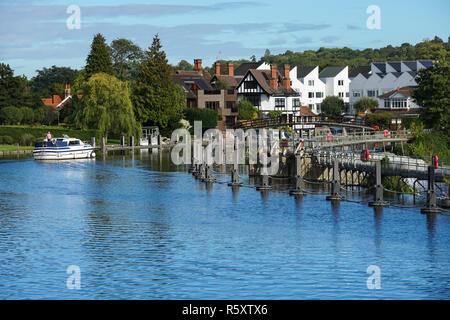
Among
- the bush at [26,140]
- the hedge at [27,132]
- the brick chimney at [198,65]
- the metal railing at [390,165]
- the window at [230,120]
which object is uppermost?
the brick chimney at [198,65]

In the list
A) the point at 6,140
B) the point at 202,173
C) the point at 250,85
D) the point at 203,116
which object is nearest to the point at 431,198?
the point at 202,173

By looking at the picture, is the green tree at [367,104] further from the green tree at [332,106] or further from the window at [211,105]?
the window at [211,105]

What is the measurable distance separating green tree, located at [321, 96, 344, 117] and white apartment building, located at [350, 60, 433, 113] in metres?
3.80

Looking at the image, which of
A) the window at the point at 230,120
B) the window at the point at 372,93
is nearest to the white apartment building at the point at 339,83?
the window at the point at 372,93

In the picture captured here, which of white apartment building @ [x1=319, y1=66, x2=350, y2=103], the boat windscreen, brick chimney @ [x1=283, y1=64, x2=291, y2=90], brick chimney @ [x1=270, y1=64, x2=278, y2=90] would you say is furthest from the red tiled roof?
the boat windscreen

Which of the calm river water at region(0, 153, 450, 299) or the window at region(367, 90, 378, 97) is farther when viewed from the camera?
the window at region(367, 90, 378, 97)

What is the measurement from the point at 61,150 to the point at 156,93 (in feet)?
100

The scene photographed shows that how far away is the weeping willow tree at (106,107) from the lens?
9625 centimetres

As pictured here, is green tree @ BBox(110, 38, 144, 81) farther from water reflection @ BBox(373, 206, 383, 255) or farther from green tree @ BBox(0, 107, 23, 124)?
water reflection @ BBox(373, 206, 383, 255)

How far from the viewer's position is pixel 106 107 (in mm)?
96625

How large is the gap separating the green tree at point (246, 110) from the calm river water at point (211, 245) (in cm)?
7972

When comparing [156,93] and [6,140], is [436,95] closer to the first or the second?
[156,93]

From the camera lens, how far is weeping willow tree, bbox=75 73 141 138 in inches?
3789
